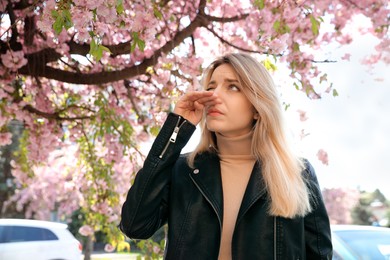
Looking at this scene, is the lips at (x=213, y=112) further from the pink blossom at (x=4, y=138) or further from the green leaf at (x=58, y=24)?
the pink blossom at (x=4, y=138)

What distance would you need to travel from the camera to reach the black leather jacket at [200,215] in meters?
1.60

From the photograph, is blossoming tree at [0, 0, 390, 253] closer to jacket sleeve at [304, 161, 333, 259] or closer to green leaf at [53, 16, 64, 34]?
green leaf at [53, 16, 64, 34]

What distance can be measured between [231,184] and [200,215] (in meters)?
0.18

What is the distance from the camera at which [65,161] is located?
29.0ft

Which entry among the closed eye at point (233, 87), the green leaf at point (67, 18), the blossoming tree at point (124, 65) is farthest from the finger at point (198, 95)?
the blossoming tree at point (124, 65)

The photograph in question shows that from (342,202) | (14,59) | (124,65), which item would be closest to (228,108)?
(14,59)

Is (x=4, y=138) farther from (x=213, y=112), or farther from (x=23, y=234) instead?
(x=23, y=234)

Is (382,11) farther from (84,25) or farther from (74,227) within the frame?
(74,227)

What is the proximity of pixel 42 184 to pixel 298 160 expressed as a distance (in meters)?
12.2

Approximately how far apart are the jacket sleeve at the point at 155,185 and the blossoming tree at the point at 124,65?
777 millimetres

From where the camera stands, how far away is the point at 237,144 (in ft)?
6.00

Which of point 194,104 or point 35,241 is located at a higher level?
point 194,104

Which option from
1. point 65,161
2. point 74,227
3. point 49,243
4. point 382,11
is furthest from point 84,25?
point 74,227

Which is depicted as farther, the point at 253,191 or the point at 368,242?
the point at 368,242
